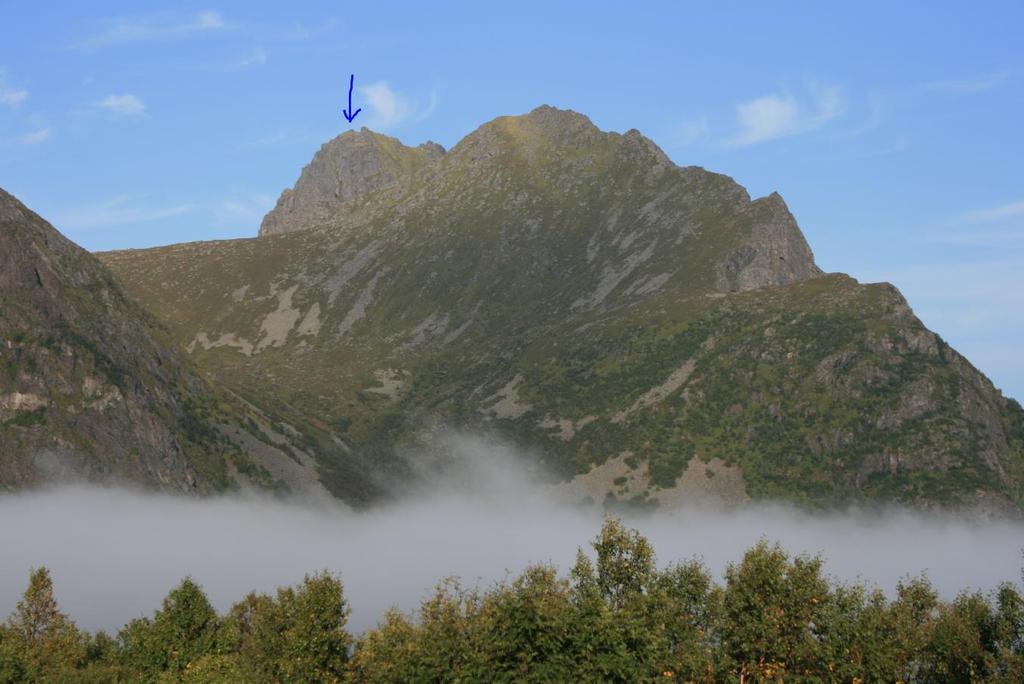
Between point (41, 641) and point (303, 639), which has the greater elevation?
point (303, 639)

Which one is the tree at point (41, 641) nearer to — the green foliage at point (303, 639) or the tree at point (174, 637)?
the tree at point (174, 637)

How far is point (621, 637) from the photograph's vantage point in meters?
89.4

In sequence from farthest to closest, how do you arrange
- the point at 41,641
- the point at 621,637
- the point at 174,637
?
the point at 174,637
the point at 41,641
the point at 621,637

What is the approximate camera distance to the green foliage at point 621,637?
290ft

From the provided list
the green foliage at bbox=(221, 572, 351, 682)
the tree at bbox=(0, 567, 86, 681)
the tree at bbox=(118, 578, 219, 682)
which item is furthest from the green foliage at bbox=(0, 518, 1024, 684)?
the tree at bbox=(118, 578, 219, 682)

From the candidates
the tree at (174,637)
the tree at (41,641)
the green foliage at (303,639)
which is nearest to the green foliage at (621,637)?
the green foliage at (303,639)

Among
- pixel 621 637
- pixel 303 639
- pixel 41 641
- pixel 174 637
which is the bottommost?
pixel 41 641

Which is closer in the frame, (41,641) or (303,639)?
(303,639)

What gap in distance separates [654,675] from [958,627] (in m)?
33.4

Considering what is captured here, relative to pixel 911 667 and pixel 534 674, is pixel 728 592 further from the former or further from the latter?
pixel 534 674

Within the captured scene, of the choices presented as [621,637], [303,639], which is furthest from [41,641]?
[621,637]

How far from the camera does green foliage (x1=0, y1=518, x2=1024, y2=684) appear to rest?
88.4 m

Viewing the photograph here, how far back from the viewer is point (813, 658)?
319 ft

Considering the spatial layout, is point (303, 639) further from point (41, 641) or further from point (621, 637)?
point (41, 641)
